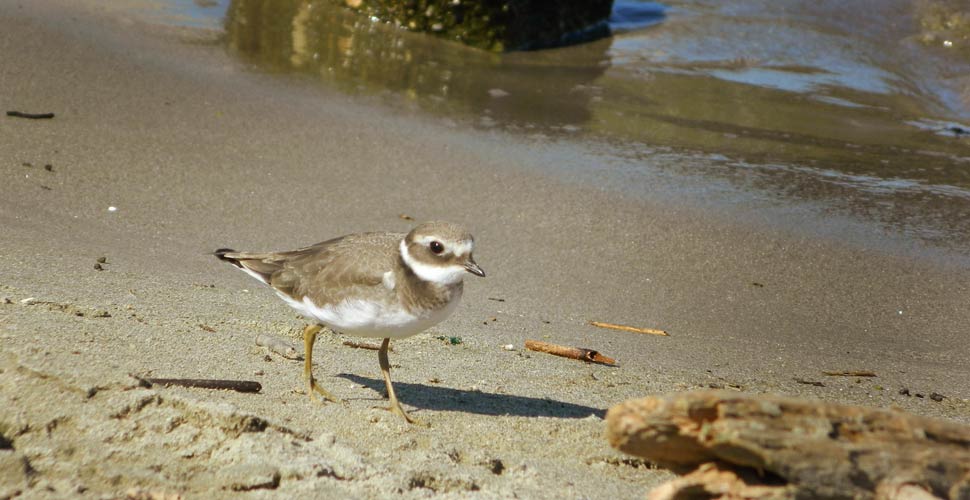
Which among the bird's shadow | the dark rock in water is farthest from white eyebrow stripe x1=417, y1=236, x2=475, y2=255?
the dark rock in water

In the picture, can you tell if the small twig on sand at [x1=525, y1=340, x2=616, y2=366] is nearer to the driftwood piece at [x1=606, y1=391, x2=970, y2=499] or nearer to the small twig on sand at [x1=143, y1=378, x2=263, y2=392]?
the small twig on sand at [x1=143, y1=378, x2=263, y2=392]

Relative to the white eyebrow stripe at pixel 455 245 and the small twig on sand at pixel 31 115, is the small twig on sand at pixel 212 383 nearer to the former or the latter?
the white eyebrow stripe at pixel 455 245

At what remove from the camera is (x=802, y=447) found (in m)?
2.71

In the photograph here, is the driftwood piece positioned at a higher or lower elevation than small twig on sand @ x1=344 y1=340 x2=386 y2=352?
higher

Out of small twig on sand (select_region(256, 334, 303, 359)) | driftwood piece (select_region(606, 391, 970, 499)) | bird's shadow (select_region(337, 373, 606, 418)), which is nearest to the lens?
driftwood piece (select_region(606, 391, 970, 499))

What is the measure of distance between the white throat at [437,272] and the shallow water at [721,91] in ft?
10.9

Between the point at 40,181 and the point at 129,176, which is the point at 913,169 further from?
the point at 40,181

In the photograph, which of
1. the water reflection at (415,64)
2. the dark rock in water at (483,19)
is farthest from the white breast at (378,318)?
the dark rock in water at (483,19)

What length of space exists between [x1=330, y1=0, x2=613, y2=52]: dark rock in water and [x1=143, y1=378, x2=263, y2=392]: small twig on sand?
745cm

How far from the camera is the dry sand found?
3414mm

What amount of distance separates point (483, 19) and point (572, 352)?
654cm

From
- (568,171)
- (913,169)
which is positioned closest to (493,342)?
(568,171)

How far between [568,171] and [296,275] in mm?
3448

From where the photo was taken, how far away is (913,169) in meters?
8.48
